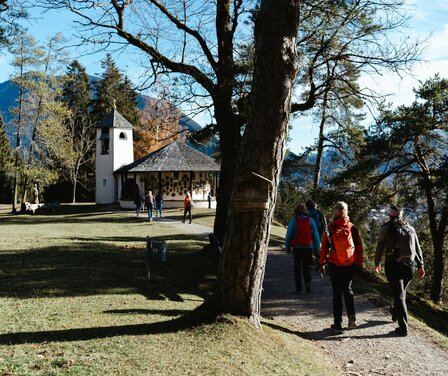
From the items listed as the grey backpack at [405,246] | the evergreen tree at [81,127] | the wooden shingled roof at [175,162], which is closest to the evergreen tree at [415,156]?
the grey backpack at [405,246]

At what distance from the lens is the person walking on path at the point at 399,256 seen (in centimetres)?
741

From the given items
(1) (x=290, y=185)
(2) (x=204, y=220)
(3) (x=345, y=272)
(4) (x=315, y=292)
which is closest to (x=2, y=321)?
(3) (x=345, y=272)

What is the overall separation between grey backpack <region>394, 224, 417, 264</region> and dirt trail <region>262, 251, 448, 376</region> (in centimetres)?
125

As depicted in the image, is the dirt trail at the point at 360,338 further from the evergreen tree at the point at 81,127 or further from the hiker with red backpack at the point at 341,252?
the evergreen tree at the point at 81,127

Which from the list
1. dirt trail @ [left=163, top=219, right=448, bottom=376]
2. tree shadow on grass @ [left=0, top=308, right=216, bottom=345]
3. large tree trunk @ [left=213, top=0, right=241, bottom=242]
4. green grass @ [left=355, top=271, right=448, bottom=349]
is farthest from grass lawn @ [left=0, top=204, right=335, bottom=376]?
large tree trunk @ [left=213, top=0, right=241, bottom=242]

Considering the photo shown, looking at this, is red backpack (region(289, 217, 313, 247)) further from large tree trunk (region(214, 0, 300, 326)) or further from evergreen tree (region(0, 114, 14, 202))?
evergreen tree (region(0, 114, 14, 202))

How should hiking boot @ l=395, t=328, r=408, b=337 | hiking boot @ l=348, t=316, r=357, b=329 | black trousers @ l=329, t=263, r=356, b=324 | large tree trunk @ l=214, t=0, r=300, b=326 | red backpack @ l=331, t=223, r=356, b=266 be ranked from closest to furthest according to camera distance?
large tree trunk @ l=214, t=0, r=300, b=326 → red backpack @ l=331, t=223, r=356, b=266 → black trousers @ l=329, t=263, r=356, b=324 → hiking boot @ l=395, t=328, r=408, b=337 → hiking boot @ l=348, t=316, r=357, b=329

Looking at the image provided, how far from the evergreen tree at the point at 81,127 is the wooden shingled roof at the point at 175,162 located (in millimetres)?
13578

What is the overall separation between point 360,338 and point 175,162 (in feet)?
103

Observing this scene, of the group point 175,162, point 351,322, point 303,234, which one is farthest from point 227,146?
point 175,162

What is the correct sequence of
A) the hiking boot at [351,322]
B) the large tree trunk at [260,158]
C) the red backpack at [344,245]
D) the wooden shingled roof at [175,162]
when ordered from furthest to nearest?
the wooden shingled roof at [175,162]
the hiking boot at [351,322]
the red backpack at [344,245]
the large tree trunk at [260,158]

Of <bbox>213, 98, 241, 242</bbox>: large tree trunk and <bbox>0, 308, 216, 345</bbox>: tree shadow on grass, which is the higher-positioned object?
<bbox>213, 98, 241, 242</bbox>: large tree trunk

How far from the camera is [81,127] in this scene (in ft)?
181

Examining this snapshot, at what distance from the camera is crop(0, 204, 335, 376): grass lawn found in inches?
196
